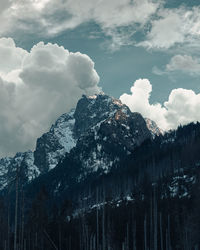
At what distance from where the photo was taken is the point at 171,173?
181 m

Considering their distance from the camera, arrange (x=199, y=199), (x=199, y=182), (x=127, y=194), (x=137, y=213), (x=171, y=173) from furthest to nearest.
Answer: (x=127, y=194) < (x=171, y=173) < (x=199, y=182) < (x=137, y=213) < (x=199, y=199)

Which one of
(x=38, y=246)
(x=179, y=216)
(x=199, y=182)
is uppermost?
(x=199, y=182)

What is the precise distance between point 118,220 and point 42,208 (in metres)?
24.9

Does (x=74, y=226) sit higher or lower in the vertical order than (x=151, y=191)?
lower

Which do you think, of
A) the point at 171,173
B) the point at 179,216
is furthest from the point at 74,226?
the point at 171,173

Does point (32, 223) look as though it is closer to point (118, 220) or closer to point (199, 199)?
point (118, 220)

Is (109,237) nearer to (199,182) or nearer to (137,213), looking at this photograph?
(137,213)

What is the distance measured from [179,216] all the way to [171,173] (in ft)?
217

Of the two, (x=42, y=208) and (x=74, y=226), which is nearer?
(x=42, y=208)

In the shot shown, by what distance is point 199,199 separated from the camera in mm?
112875

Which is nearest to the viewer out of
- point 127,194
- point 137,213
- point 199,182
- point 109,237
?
point 109,237

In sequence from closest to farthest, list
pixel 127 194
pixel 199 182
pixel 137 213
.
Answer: pixel 137 213 < pixel 199 182 < pixel 127 194

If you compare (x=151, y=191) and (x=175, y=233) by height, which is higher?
(x=151, y=191)

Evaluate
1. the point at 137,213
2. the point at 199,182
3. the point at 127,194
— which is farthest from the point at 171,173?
the point at 137,213
